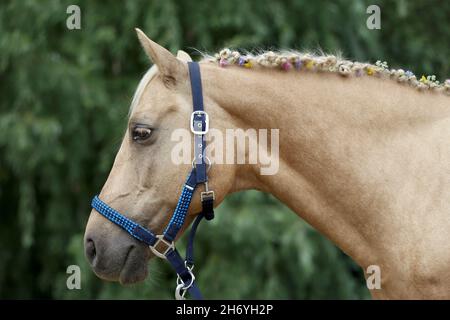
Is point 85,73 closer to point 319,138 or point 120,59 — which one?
point 120,59

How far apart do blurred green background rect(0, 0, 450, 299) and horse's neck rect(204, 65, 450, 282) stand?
249 centimetres

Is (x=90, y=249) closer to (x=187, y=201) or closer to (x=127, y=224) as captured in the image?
(x=127, y=224)

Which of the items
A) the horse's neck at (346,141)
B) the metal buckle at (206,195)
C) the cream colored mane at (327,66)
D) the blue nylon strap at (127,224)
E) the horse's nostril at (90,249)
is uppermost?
the cream colored mane at (327,66)

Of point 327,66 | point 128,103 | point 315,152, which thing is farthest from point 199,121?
point 128,103

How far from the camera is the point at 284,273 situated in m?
5.29

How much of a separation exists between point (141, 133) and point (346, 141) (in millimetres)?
841

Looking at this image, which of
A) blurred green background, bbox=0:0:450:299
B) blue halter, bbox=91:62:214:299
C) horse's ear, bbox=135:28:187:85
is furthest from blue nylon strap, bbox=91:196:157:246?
blurred green background, bbox=0:0:450:299

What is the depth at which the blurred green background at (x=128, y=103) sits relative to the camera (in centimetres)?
507

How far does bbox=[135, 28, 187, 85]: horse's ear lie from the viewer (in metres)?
2.40

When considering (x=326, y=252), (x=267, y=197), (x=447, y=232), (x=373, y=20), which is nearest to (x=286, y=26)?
(x=373, y=20)

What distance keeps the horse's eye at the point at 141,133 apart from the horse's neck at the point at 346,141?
0.99ft

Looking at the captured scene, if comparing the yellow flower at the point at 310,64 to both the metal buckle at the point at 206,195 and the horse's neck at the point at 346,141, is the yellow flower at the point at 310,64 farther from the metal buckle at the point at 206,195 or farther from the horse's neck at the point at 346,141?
the metal buckle at the point at 206,195

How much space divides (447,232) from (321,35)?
11.3ft

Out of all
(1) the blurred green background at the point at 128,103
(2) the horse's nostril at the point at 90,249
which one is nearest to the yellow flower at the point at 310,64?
(2) the horse's nostril at the point at 90,249
